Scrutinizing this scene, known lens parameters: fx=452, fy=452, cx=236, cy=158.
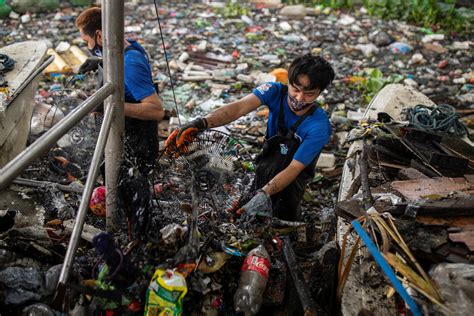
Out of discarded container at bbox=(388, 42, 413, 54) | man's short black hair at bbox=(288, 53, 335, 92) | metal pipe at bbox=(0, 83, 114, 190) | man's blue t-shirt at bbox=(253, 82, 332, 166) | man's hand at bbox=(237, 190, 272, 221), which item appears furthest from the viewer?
discarded container at bbox=(388, 42, 413, 54)

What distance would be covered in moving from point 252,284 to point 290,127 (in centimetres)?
149

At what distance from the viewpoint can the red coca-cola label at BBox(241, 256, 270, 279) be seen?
8.06 feet

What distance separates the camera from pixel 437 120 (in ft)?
13.4

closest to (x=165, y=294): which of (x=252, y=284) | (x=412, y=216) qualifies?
(x=252, y=284)

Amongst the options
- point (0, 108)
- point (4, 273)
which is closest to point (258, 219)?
point (4, 273)

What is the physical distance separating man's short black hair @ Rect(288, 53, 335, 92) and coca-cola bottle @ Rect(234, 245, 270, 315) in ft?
4.55

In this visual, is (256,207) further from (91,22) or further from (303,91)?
(91,22)

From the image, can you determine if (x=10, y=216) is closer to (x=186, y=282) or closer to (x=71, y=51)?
(x=186, y=282)

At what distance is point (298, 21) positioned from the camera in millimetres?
10117

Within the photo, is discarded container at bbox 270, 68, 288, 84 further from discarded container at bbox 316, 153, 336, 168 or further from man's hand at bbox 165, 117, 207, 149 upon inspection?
man's hand at bbox 165, 117, 207, 149

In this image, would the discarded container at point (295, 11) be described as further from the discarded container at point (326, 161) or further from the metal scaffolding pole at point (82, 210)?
the metal scaffolding pole at point (82, 210)

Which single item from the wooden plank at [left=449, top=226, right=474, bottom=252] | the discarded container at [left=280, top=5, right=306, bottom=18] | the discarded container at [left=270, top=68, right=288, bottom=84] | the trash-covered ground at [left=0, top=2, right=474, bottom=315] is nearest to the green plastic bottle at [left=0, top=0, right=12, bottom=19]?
the trash-covered ground at [left=0, top=2, right=474, bottom=315]

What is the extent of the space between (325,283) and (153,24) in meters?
7.91

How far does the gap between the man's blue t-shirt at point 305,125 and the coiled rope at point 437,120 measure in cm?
100
